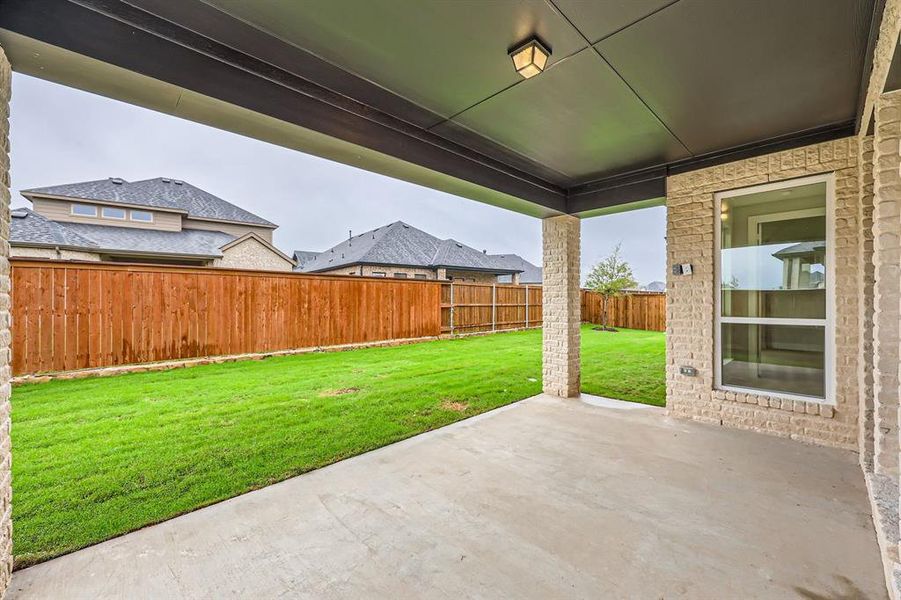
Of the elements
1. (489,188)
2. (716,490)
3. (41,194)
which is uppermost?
(41,194)

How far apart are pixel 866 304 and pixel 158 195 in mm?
19905

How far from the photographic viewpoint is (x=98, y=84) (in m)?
2.10

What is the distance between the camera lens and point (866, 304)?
9.78 ft

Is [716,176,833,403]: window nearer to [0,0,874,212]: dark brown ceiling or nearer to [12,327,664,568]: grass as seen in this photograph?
[0,0,874,212]: dark brown ceiling

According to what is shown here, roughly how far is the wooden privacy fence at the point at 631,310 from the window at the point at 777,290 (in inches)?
475

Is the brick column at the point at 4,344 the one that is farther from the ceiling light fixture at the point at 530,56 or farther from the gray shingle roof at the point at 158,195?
the gray shingle roof at the point at 158,195

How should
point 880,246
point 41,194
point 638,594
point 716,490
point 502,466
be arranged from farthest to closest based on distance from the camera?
point 41,194
point 502,466
point 716,490
point 880,246
point 638,594

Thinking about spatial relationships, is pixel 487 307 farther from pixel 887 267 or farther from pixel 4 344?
pixel 4 344

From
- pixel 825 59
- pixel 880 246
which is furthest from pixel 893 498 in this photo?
pixel 825 59

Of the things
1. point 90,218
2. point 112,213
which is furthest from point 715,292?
point 90,218

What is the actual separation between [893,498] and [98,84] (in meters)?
5.46

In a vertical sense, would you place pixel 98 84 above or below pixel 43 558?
above

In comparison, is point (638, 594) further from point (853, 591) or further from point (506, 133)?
point (506, 133)

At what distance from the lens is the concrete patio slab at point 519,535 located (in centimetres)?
178
